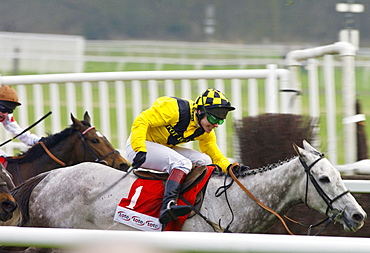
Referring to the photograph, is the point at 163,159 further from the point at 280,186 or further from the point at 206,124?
the point at 280,186

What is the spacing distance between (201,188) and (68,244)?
2.64 meters

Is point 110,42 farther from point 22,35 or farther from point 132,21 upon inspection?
point 22,35

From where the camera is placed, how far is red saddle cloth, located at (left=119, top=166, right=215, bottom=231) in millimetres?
4629

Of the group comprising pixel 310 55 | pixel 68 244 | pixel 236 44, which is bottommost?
pixel 68 244

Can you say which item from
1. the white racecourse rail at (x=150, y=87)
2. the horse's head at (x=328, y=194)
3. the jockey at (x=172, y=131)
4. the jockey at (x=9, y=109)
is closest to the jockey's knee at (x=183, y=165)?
the jockey at (x=172, y=131)

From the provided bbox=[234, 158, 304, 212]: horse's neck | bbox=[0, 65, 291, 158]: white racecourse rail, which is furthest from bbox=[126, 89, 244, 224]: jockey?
bbox=[0, 65, 291, 158]: white racecourse rail

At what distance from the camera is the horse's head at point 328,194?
4273 mm

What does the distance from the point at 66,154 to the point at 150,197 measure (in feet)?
6.62

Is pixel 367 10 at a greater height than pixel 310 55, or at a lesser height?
greater

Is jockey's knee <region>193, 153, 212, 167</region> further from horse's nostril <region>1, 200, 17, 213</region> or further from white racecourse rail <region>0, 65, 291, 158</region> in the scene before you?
horse's nostril <region>1, 200, 17, 213</region>

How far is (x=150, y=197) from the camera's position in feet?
15.3

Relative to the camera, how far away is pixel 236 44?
69.9 ft

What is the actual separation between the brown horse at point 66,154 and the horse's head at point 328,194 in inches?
93.8

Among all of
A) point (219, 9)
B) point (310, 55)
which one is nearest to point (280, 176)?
point (310, 55)
